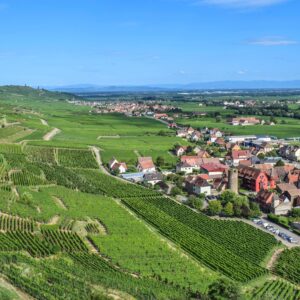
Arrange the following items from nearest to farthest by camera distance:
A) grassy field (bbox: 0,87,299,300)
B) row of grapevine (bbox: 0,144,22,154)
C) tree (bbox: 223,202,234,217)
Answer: grassy field (bbox: 0,87,299,300) → tree (bbox: 223,202,234,217) → row of grapevine (bbox: 0,144,22,154)

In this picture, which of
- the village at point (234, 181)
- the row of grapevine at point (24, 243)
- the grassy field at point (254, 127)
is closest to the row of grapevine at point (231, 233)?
the village at point (234, 181)

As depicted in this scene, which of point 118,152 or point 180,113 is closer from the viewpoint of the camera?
point 118,152

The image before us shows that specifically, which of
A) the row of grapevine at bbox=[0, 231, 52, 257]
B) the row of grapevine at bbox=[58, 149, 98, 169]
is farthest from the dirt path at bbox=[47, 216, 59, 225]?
the row of grapevine at bbox=[58, 149, 98, 169]

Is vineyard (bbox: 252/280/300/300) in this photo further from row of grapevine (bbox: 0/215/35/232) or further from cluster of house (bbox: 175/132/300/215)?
row of grapevine (bbox: 0/215/35/232)

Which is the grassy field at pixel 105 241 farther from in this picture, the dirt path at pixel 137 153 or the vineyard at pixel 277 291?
the dirt path at pixel 137 153

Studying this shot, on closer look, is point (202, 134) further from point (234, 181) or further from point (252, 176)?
point (234, 181)

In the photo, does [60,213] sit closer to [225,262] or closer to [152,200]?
[152,200]

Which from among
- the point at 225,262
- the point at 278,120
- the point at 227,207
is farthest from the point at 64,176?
the point at 278,120
